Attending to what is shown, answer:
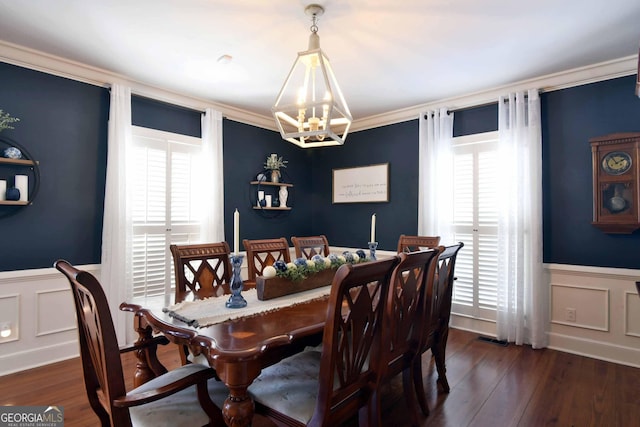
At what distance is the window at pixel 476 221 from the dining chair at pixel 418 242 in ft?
2.23

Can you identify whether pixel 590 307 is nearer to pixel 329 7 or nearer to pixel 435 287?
pixel 435 287

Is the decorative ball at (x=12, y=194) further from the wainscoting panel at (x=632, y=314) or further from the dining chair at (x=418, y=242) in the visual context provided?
the wainscoting panel at (x=632, y=314)

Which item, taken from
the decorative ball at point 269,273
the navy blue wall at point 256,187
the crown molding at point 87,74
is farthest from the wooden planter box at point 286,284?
the crown molding at point 87,74

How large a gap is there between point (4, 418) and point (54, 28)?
2.59m

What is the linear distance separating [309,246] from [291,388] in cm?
177

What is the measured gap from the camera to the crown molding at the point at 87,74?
2.74m

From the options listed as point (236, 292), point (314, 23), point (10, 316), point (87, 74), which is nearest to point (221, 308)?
point (236, 292)

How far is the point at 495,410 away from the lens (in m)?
2.20

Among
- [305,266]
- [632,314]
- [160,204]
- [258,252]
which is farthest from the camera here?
[160,204]

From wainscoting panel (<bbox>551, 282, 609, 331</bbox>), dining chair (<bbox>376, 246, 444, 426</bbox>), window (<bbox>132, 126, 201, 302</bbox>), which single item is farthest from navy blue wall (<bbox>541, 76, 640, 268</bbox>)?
window (<bbox>132, 126, 201, 302</bbox>)

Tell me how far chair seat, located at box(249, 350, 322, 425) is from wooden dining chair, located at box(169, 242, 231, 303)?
660 mm

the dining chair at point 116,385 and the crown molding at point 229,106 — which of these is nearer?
the dining chair at point 116,385

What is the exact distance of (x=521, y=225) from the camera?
3.34 meters

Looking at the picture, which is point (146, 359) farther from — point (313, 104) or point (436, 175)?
point (436, 175)
